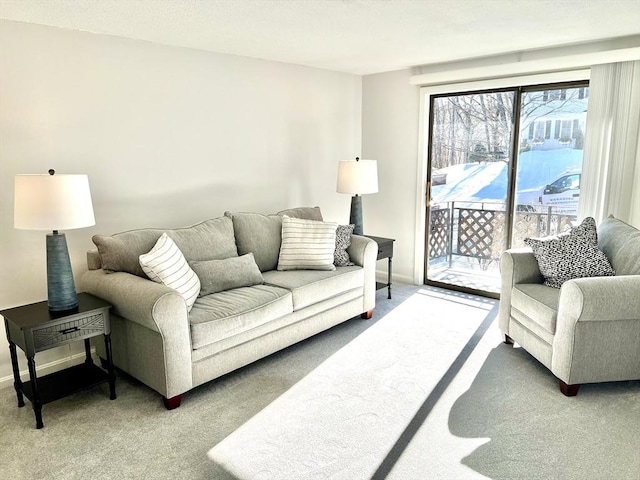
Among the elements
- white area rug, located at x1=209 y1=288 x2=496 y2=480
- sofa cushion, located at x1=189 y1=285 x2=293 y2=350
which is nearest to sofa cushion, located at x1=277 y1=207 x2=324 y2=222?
sofa cushion, located at x1=189 y1=285 x2=293 y2=350

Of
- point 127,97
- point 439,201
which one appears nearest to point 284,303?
point 127,97

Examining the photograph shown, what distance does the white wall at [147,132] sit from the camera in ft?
9.33

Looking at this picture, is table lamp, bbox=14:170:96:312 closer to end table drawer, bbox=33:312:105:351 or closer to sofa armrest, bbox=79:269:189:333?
end table drawer, bbox=33:312:105:351

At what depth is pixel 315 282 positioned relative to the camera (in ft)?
11.3

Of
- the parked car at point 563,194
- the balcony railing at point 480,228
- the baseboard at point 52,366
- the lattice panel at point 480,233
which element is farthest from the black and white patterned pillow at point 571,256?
the baseboard at point 52,366

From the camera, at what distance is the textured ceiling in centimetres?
255

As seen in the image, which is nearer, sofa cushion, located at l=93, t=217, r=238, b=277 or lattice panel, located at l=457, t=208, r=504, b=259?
sofa cushion, located at l=93, t=217, r=238, b=277

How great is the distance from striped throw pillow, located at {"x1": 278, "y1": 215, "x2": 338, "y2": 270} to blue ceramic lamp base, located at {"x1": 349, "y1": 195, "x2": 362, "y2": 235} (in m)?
0.64

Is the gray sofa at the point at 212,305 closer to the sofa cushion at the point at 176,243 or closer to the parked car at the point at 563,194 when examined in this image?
the sofa cushion at the point at 176,243

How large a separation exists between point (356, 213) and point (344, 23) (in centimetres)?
194

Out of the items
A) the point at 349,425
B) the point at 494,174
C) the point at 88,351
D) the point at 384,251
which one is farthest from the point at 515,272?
the point at 88,351

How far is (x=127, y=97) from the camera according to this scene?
329 cm

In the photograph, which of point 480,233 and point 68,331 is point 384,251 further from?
point 68,331

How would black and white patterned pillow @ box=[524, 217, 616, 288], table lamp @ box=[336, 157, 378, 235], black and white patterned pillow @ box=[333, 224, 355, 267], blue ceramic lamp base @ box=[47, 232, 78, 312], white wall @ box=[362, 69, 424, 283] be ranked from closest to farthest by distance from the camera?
blue ceramic lamp base @ box=[47, 232, 78, 312] → black and white patterned pillow @ box=[524, 217, 616, 288] → black and white patterned pillow @ box=[333, 224, 355, 267] → table lamp @ box=[336, 157, 378, 235] → white wall @ box=[362, 69, 424, 283]
